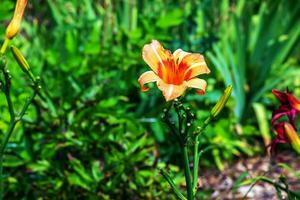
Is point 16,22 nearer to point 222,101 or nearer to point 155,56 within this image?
point 155,56

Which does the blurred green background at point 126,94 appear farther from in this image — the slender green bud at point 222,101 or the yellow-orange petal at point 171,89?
the yellow-orange petal at point 171,89

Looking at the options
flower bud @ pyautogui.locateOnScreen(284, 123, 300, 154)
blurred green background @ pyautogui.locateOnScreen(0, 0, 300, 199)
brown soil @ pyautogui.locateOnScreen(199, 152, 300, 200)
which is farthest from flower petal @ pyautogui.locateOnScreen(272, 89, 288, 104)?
brown soil @ pyautogui.locateOnScreen(199, 152, 300, 200)

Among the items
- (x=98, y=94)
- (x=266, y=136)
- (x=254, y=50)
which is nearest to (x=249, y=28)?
(x=254, y=50)

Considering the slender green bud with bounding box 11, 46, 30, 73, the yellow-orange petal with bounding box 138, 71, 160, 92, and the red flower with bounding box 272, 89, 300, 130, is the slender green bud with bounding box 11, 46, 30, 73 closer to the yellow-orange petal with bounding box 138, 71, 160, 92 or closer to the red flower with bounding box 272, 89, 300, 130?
the yellow-orange petal with bounding box 138, 71, 160, 92

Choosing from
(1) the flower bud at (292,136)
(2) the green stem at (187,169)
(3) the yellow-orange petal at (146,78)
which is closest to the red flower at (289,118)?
(1) the flower bud at (292,136)

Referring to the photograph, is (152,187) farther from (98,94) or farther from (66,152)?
(98,94)

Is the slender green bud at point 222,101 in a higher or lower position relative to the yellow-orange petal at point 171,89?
lower
